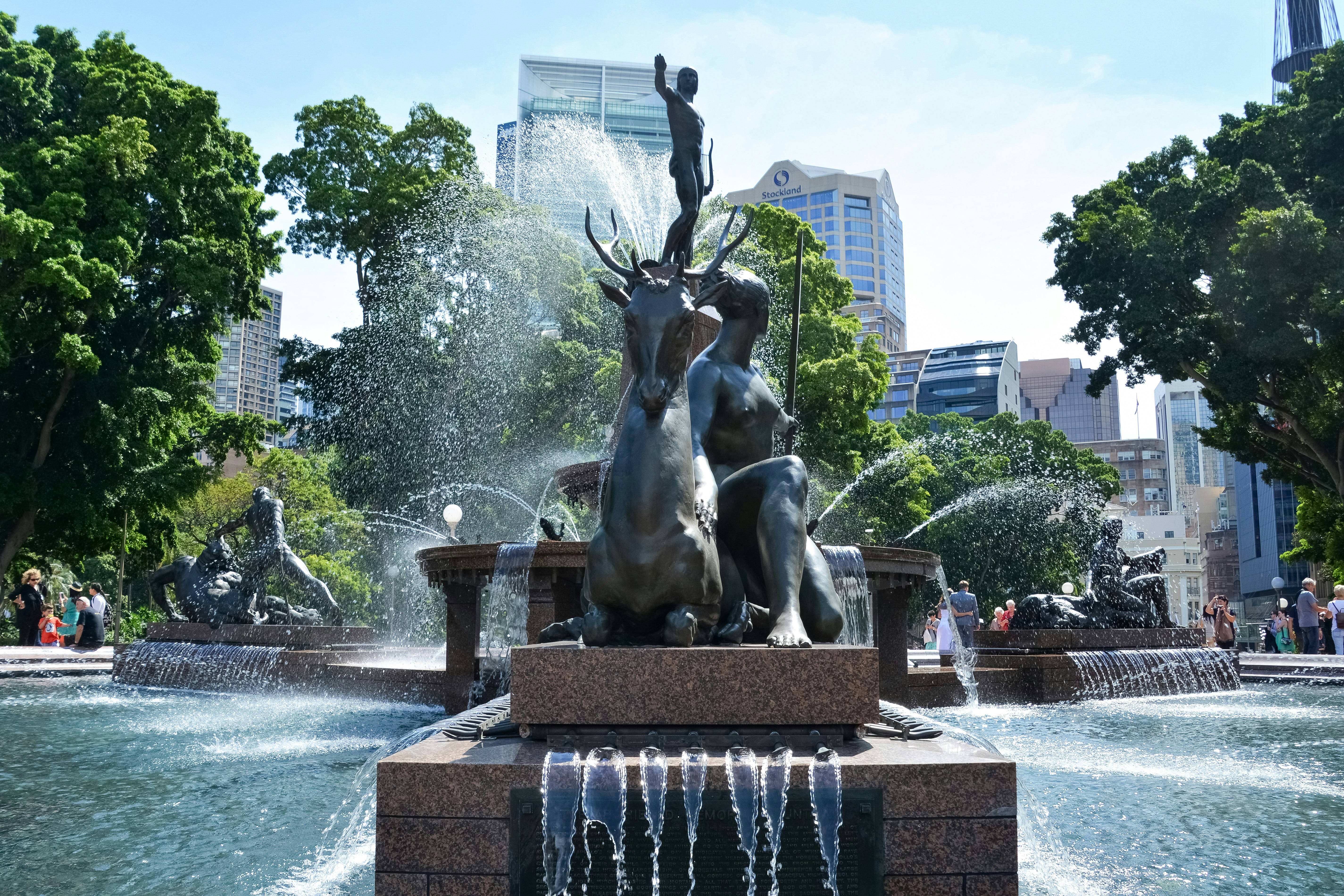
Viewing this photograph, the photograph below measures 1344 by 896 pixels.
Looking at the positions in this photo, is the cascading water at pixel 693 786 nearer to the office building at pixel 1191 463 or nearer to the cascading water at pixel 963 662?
the cascading water at pixel 963 662

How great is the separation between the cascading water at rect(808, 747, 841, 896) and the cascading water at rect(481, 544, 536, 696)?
187 inches

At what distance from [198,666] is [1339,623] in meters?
20.1

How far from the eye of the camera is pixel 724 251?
423cm

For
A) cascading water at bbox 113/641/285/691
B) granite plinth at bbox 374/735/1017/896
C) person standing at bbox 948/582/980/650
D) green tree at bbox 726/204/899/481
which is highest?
green tree at bbox 726/204/899/481

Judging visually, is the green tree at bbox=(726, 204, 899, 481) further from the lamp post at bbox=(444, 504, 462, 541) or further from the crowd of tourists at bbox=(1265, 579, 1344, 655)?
the crowd of tourists at bbox=(1265, 579, 1344, 655)

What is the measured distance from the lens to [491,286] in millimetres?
32312

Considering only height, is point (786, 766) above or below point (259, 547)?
below

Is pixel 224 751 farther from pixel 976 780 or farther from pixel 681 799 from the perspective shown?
pixel 976 780

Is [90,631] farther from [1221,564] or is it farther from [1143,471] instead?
[1143,471]

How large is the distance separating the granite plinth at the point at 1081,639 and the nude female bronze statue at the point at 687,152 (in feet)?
28.9

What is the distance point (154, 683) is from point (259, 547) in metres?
2.48

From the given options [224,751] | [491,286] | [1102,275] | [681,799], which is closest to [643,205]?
[491,286]

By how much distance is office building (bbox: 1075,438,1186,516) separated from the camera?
128 meters

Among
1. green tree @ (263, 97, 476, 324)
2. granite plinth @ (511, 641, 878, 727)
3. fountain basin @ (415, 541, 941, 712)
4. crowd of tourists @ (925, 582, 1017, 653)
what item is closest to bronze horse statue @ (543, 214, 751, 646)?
granite plinth @ (511, 641, 878, 727)
